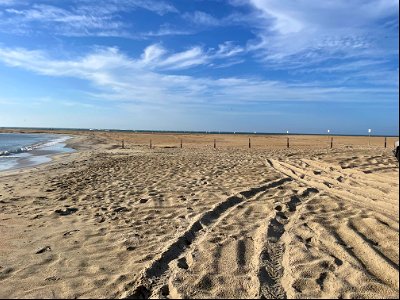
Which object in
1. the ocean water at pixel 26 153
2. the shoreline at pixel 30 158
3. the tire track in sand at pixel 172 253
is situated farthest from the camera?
the ocean water at pixel 26 153

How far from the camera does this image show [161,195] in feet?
30.3

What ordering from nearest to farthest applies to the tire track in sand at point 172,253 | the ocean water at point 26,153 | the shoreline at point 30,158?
the tire track in sand at point 172,253 → the shoreline at point 30,158 → the ocean water at point 26,153

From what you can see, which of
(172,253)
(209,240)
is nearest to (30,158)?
(209,240)

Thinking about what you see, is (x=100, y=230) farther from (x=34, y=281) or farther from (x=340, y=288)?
(x=340, y=288)

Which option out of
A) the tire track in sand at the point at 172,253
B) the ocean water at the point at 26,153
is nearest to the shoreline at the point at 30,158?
the ocean water at the point at 26,153

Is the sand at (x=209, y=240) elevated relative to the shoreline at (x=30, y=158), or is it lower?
elevated

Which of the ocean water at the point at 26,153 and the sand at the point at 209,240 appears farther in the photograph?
the ocean water at the point at 26,153

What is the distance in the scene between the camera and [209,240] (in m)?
5.57

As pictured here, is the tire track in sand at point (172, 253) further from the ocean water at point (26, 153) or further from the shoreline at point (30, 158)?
the ocean water at point (26, 153)

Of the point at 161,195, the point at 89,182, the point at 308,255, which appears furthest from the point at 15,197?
the point at 308,255

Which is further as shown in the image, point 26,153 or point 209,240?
point 26,153

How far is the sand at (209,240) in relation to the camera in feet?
13.3

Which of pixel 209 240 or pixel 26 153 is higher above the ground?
pixel 209 240

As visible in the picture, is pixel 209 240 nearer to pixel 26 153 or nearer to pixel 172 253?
pixel 172 253
